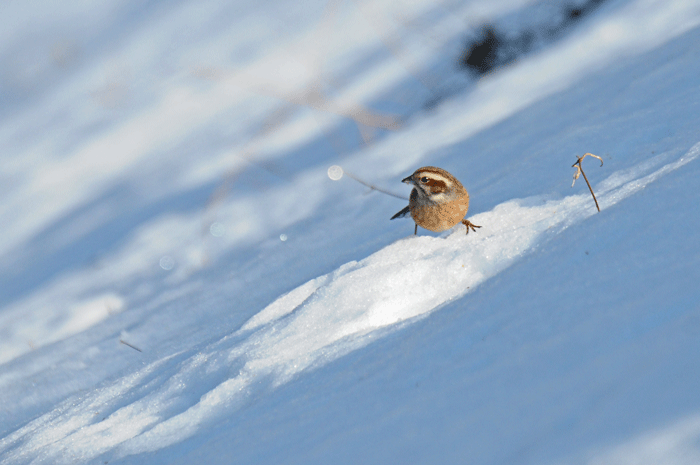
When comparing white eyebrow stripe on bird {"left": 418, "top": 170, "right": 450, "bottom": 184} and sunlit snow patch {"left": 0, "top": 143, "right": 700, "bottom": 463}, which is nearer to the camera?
sunlit snow patch {"left": 0, "top": 143, "right": 700, "bottom": 463}

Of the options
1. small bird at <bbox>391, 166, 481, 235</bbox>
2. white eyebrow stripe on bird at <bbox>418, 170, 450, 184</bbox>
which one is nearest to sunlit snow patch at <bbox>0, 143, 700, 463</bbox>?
small bird at <bbox>391, 166, 481, 235</bbox>

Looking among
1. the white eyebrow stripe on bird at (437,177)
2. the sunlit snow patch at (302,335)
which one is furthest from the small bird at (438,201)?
the sunlit snow patch at (302,335)

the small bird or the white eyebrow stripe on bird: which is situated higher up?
the white eyebrow stripe on bird

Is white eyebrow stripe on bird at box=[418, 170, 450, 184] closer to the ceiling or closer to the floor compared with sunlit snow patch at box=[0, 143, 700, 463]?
closer to the ceiling

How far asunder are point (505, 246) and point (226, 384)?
1.30 m

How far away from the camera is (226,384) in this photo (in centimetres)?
184

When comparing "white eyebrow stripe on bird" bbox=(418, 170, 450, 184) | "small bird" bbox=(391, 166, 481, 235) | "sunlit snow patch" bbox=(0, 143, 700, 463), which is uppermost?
"white eyebrow stripe on bird" bbox=(418, 170, 450, 184)

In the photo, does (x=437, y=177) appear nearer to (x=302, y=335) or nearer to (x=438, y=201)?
(x=438, y=201)

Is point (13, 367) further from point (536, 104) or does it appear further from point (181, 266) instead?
point (536, 104)

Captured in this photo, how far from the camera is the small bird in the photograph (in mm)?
2732

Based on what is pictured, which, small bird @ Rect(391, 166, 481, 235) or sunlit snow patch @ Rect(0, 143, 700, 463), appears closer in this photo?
sunlit snow patch @ Rect(0, 143, 700, 463)

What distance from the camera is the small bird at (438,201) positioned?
2732 millimetres

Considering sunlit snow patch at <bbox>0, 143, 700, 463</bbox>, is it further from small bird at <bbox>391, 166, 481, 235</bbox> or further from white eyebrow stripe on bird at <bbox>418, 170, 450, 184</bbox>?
white eyebrow stripe on bird at <bbox>418, 170, 450, 184</bbox>

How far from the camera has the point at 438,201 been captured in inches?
108
